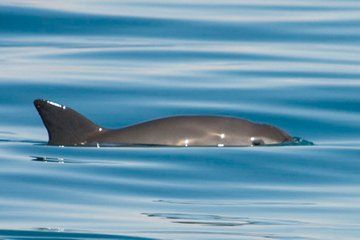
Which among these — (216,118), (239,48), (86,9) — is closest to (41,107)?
(216,118)

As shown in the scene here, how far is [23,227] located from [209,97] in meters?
7.69

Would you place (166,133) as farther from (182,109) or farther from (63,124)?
(182,109)

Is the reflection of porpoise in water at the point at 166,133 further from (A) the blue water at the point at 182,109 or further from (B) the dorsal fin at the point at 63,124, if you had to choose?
(A) the blue water at the point at 182,109

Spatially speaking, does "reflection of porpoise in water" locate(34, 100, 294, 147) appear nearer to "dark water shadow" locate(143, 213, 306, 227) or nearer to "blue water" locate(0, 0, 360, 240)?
"blue water" locate(0, 0, 360, 240)

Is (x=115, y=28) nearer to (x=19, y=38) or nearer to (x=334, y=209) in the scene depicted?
(x=19, y=38)

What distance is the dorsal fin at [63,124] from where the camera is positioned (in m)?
13.6

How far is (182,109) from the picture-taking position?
1677 centimetres

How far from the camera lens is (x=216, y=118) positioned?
1427cm

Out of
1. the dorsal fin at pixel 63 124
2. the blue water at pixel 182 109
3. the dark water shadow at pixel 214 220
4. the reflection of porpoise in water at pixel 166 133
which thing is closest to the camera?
the dark water shadow at pixel 214 220

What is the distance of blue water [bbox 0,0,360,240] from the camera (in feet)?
34.7

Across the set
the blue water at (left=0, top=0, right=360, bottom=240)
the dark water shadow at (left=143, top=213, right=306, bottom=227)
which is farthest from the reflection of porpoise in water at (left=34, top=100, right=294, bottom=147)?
the dark water shadow at (left=143, top=213, right=306, bottom=227)

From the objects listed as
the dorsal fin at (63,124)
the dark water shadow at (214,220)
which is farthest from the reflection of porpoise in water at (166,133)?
the dark water shadow at (214,220)

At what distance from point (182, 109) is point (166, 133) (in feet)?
9.24

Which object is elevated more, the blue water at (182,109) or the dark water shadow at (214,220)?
the blue water at (182,109)
